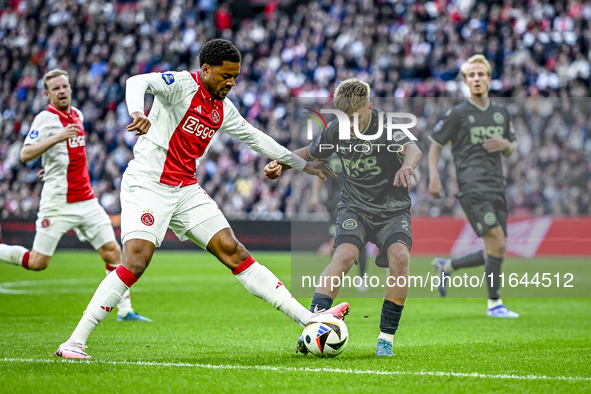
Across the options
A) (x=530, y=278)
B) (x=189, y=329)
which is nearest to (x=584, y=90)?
(x=530, y=278)

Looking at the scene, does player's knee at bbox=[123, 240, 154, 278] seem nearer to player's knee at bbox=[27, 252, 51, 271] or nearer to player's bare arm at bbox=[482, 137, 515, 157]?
player's knee at bbox=[27, 252, 51, 271]

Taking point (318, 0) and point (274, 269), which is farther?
point (318, 0)

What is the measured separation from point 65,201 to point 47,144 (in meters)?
0.92

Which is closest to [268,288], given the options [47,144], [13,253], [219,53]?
[219,53]

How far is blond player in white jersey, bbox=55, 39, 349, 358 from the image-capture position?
513 centimetres

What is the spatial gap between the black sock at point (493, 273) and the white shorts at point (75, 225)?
449cm

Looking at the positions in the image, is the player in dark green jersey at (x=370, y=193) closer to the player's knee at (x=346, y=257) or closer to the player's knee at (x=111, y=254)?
the player's knee at (x=346, y=257)

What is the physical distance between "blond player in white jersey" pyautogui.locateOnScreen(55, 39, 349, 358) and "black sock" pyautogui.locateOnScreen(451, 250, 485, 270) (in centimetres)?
389

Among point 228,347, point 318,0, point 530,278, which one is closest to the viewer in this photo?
point 228,347

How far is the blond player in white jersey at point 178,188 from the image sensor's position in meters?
5.13

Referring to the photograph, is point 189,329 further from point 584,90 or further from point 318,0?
point 318,0

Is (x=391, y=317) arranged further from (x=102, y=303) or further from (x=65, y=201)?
(x=65, y=201)

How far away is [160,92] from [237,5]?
76.7ft

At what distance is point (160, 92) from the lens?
17.0ft
